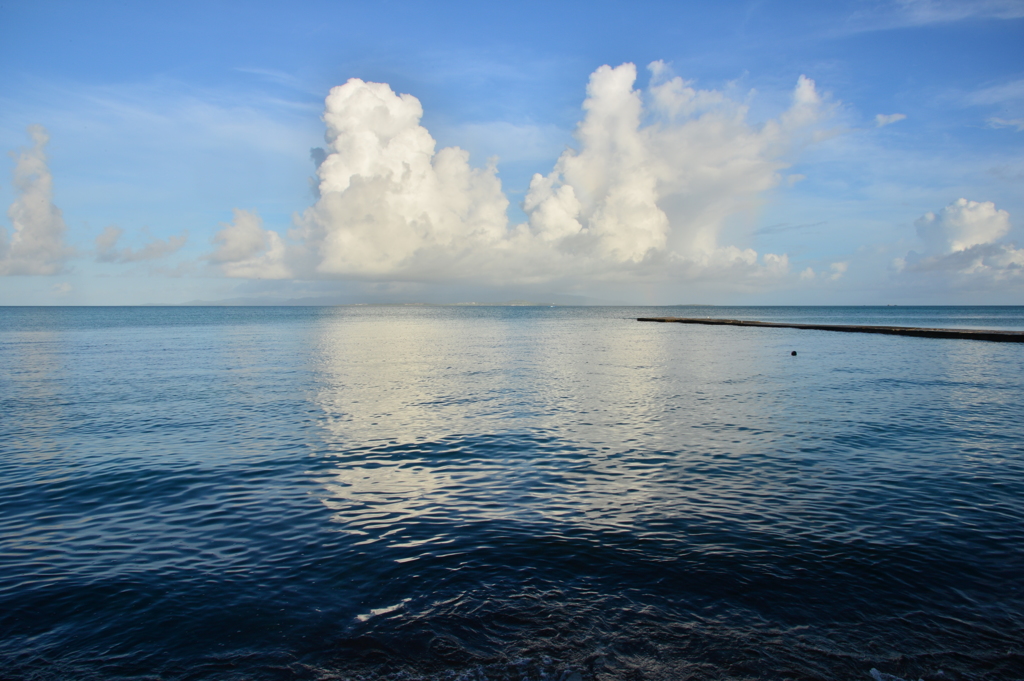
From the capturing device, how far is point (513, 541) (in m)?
13.6

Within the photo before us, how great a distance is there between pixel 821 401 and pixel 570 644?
29339mm

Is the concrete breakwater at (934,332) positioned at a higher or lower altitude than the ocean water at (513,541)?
higher

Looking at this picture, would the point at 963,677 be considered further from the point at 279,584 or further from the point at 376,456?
the point at 376,456

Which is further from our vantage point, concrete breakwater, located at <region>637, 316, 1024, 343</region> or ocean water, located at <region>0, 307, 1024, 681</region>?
concrete breakwater, located at <region>637, 316, 1024, 343</region>

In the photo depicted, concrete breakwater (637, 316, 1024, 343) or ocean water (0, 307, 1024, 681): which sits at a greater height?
concrete breakwater (637, 316, 1024, 343)

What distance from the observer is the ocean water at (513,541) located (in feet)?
30.6

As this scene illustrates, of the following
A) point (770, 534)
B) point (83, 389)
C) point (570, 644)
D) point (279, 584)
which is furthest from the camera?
point (83, 389)

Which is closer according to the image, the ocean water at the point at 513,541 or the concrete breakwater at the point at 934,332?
the ocean water at the point at 513,541

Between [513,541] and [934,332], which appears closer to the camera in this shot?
[513,541]

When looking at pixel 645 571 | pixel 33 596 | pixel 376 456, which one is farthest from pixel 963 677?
pixel 376 456

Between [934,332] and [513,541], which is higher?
[934,332]

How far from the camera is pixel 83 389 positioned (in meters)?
→ 38.4

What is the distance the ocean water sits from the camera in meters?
9.32

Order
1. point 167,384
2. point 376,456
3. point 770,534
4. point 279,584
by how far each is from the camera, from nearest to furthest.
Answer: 1. point 279,584
2. point 770,534
3. point 376,456
4. point 167,384
